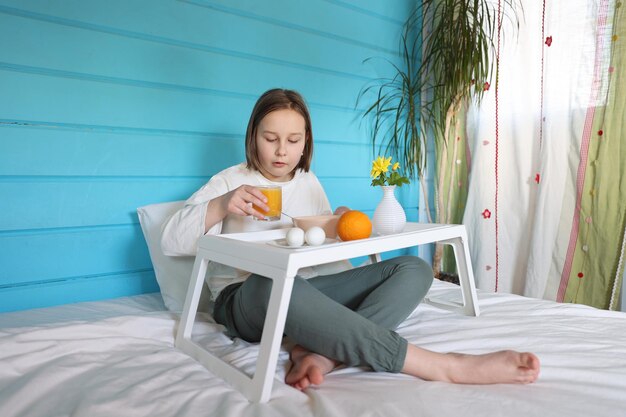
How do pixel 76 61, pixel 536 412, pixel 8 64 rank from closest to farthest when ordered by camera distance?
pixel 536 412 < pixel 8 64 < pixel 76 61

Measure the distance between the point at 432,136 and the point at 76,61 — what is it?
1.79m

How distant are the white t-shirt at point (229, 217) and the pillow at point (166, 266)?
0.10 metres

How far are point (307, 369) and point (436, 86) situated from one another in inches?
69.4

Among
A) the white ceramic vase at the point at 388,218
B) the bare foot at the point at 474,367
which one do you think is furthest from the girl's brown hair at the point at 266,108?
the bare foot at the point at 474,367

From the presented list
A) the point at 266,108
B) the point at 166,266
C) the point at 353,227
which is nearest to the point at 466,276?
the point at 353,227

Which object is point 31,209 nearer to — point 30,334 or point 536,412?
point 30,334

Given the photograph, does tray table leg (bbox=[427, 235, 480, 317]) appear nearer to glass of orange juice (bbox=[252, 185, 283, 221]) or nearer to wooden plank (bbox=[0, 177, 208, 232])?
glass of orange juice (bbox=[252, 185, 283, 221])

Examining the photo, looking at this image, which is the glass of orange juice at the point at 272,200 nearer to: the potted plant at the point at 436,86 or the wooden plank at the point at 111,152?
the wooden plank at the point at 111,152

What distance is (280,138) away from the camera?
1.39 metres

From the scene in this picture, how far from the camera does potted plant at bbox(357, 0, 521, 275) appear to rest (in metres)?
2.13

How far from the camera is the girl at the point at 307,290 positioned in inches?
35.2

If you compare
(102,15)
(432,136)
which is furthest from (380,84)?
(102,15)

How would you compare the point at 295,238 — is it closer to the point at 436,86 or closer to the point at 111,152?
the point at 111,152

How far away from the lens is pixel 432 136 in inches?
98.7
